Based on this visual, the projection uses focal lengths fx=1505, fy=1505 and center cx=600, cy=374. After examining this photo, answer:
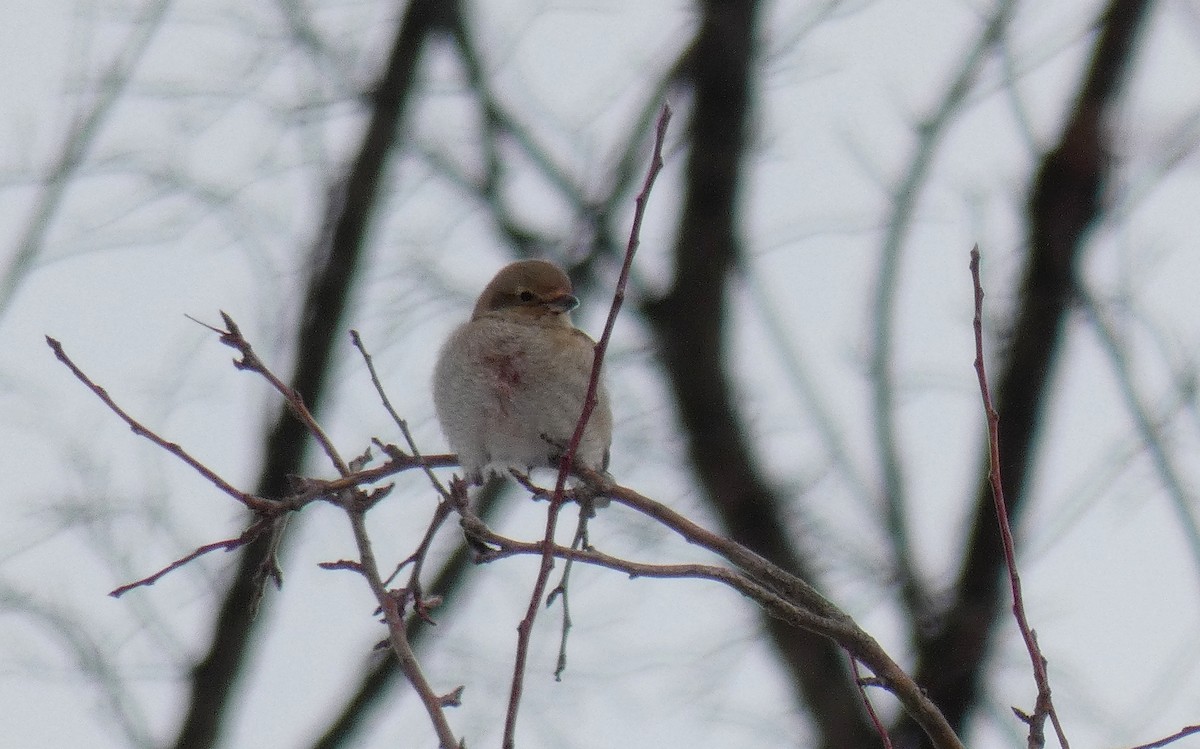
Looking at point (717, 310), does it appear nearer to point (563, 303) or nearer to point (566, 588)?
point (563, 303)

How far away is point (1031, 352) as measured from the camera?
774cm

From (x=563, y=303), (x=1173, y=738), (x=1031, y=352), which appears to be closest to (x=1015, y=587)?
(x=1173, y=738)

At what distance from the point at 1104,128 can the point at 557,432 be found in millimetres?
4132

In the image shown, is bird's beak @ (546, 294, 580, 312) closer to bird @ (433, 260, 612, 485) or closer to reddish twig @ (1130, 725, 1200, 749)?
bird @ (433, 260, 612, 485)

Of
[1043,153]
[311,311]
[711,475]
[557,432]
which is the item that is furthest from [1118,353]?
[311,311]

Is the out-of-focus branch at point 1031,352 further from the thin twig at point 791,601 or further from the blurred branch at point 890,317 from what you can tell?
the thin twig at point 791,601

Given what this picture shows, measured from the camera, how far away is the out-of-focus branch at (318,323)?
26.5 ft

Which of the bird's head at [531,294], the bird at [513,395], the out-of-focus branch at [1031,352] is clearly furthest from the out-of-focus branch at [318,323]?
the out-of-focus branch at [1031,352]

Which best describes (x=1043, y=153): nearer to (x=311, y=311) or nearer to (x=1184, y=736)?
(x=311, y=311)

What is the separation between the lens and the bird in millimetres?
4980

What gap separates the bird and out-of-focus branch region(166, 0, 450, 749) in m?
2.85

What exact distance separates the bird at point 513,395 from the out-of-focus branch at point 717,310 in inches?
120

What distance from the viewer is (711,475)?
845 centimetres

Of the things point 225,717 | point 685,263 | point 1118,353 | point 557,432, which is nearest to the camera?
point 557,432
